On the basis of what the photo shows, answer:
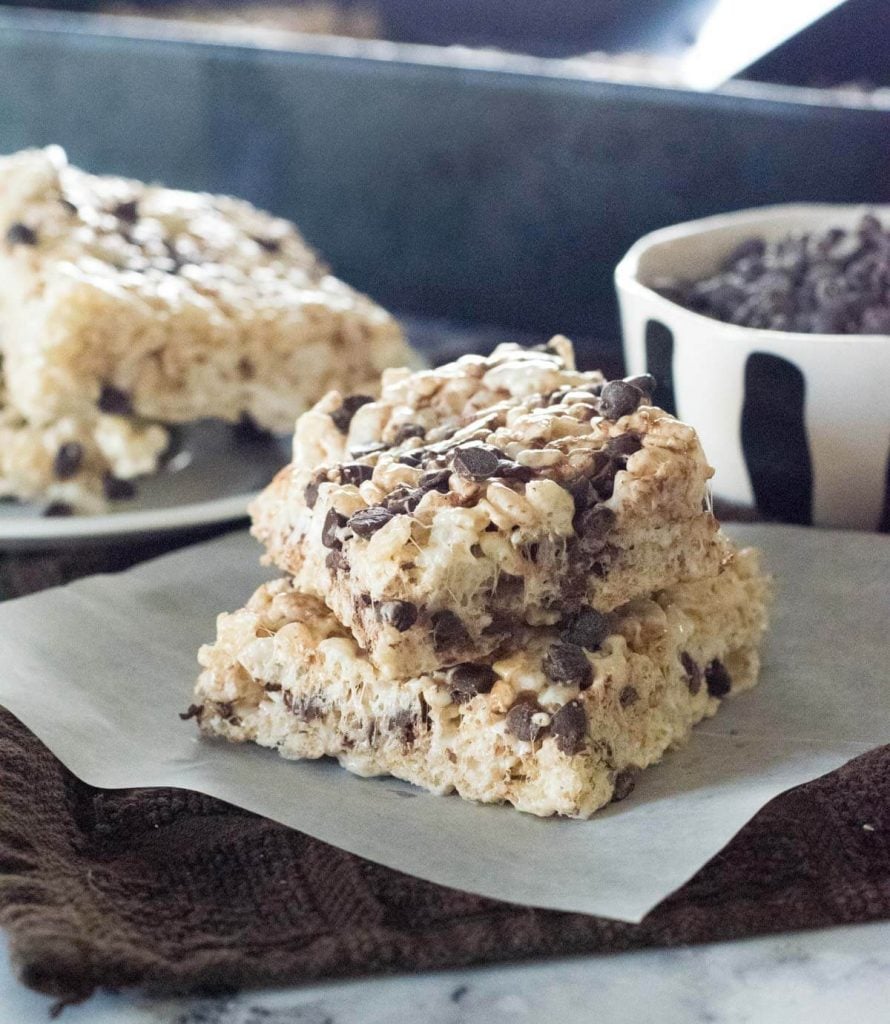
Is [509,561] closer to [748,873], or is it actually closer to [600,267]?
[748,873]

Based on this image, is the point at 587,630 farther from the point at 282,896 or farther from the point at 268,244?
the point at 268,244

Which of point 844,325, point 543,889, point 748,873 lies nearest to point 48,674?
point 543,889

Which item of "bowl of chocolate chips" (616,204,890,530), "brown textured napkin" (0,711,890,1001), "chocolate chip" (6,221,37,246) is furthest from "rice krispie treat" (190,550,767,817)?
"chocolate chip" (6,221,37,246)

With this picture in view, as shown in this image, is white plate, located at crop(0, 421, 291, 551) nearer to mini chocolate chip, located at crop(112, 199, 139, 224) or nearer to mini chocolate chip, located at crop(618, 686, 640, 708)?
mini chocolate chip, located at crop(112, 199, 139, 224)

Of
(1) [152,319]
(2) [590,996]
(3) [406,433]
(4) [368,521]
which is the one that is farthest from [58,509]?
(2) [590,996]

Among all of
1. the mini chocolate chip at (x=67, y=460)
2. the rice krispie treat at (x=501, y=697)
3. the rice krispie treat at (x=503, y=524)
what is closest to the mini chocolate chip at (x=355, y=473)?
the rice krispie treat at (x=503, y=524)

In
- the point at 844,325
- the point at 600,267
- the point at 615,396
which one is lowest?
the point at 600,267

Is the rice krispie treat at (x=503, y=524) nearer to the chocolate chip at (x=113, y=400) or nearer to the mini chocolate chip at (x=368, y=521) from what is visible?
the mini chocolate chip at (x=368, y=521)
